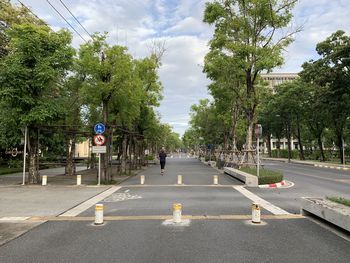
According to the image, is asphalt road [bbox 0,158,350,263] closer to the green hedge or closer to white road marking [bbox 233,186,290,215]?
white road marking [bbox 233,186,290,215]

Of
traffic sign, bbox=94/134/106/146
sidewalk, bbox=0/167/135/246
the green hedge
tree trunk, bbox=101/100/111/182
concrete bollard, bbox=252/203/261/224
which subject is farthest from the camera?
the green hedge

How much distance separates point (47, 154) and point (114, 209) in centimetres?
3506

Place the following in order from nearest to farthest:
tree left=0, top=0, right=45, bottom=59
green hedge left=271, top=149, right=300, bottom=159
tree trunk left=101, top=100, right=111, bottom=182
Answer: tree trunk left=101, top=100, right=111, bottom=182
tree left=0, top=0, right=45, bottom=59
green hedge left=271, top=149, right=300, bottom=159

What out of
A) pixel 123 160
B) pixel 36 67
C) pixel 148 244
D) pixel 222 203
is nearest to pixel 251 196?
pixel 222 203

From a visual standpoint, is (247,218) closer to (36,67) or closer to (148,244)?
(148,244)

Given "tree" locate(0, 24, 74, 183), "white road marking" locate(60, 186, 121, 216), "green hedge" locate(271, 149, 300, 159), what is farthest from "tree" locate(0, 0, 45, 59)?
"green hedge" locate(271, 149, 300, 159)

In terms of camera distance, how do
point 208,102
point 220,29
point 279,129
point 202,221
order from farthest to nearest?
point 279,129 → point 208,102 → point 220,29 → point 202,221

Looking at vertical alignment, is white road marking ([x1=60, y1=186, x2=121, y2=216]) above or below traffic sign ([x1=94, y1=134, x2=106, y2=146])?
below

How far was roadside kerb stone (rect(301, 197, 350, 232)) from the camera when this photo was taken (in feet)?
25.8

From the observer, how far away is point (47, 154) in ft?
144

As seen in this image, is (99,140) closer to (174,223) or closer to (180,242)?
(174,223)

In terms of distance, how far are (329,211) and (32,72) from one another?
15.3 m

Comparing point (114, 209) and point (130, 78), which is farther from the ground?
point (130, 78)

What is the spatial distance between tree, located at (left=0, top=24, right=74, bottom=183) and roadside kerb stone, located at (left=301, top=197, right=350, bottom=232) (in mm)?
13184
